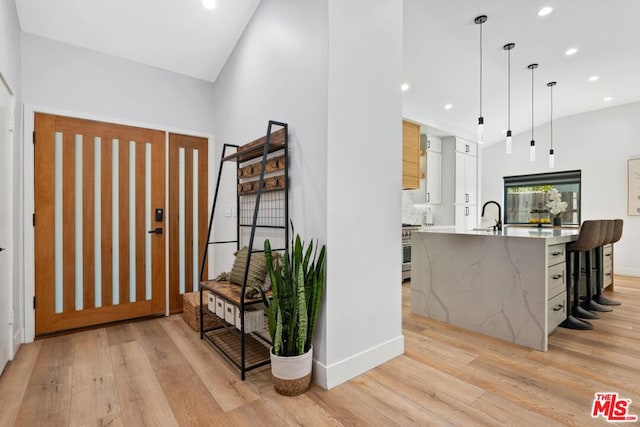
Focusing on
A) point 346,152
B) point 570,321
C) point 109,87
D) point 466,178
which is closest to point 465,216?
point 466,178

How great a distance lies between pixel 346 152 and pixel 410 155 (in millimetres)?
3434

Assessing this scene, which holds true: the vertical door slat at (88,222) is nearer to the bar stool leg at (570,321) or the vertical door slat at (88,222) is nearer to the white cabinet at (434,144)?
the bar stool leg at (570,321)

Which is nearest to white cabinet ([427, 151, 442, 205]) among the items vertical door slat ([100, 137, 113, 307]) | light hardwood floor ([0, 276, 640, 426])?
light hardwood floor ([0, 276, 640, 426])

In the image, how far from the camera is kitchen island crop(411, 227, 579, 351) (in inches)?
98.6

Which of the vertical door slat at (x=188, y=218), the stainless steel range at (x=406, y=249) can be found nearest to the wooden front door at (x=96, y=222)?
the vertical door slat at (x=188, y=218)

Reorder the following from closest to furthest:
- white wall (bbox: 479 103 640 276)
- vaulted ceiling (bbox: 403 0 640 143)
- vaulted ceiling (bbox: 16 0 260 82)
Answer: vaulted ceiling (bbox: 16 0 260 82) → vaulted ceiling (bbox: 403 0 640 143) → white wall (bbox: 479 103 640 276)

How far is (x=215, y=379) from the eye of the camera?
81.1 inches

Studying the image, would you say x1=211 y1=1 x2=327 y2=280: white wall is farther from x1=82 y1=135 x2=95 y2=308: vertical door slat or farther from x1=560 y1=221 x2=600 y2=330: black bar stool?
x1=560 y1=221 x2=600 y2=330: black bar stool

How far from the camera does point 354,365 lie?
2076 millimetres

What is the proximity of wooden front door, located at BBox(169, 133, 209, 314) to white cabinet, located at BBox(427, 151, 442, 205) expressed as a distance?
3957 mm

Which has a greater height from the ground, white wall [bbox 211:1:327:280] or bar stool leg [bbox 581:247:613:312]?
white wall [bbox 211:1:327:280]

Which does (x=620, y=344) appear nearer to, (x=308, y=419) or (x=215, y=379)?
(x=308, y=419)

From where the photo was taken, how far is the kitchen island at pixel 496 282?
250cm

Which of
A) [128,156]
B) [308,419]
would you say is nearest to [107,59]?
[128,156]
